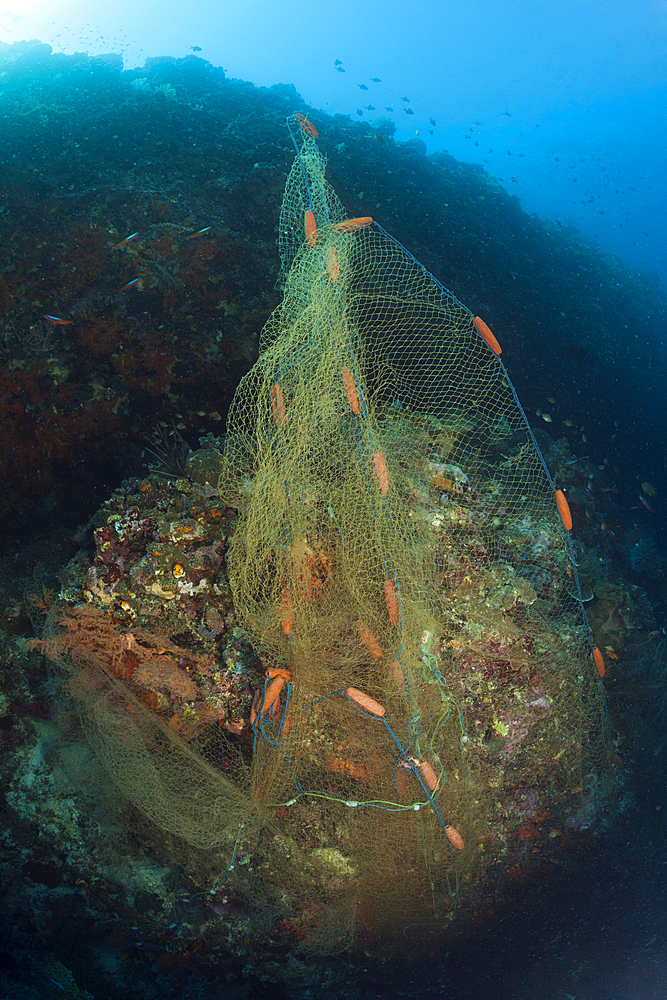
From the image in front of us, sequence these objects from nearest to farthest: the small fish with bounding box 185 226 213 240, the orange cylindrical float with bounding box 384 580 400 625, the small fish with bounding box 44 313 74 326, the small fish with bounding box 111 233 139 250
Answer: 1. the orange cylindrical float with bounding box 384 580 400 625
2. the small fish with bounding box 44 313 74 326
3. the small fish with bounding box 111 233 139 250
4. the small fish with bounding box 185 226 213 240

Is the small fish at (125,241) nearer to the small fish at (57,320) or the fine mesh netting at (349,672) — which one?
Result: the small fish at (57,320)

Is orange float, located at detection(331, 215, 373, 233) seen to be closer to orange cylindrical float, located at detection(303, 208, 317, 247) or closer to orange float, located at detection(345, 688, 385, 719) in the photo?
orange cylindrical float, located at detection(303, 208, 317, 247)

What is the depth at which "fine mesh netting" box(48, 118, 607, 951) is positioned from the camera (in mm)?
2756

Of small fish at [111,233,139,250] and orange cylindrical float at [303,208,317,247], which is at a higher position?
orange cylindrical float at [303,208,317,247]

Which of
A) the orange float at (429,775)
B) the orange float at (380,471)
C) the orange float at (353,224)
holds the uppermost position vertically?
the orange float at (353,224)

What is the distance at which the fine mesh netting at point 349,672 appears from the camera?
9.04 ft

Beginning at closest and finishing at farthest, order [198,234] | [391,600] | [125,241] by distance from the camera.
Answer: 1. [391,600]
2. [125,241]
3. [198,234]

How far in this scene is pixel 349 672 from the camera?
9.04ft

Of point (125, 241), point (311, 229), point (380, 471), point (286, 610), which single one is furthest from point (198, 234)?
point (286, 610)

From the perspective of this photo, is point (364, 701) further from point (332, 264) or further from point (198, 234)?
point (198, 234)

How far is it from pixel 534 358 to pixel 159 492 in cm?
581

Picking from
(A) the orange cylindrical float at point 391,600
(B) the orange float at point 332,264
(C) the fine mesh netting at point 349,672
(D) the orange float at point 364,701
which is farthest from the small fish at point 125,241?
(D) the orange float at point 364,701

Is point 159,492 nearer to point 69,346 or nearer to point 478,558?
point 69,346

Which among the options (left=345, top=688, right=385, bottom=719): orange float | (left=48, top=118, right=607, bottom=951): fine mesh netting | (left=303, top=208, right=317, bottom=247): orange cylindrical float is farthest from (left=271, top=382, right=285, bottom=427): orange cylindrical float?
(left=345, top=688, right=385, bottom=719): orange float
